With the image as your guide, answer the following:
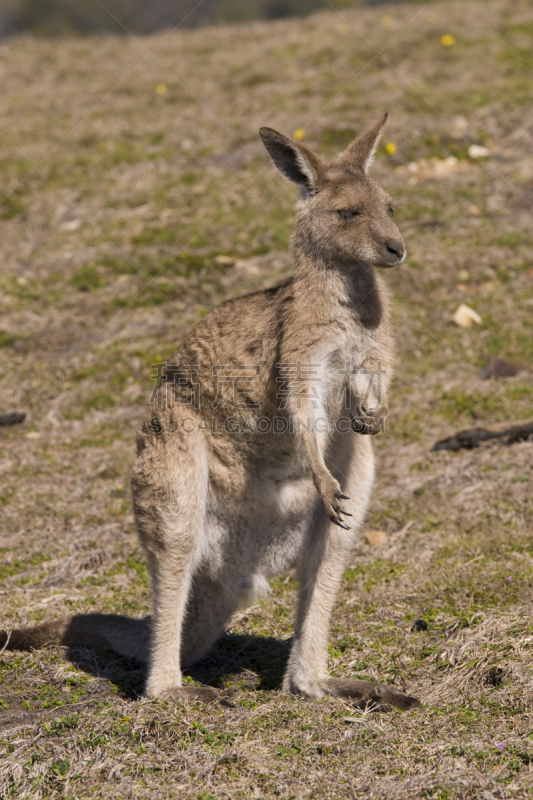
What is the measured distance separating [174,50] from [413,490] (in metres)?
11.0

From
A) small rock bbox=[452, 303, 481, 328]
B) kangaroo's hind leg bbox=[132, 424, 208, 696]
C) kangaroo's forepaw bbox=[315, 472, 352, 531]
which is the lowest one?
small rock bbox=[452, 303, 481, 328]

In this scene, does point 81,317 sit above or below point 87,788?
below

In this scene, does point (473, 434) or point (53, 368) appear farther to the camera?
point (53, 368)

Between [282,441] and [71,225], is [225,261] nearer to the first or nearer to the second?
[71,225]

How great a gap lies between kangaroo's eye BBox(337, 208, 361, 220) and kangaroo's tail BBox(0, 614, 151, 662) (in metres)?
2.29

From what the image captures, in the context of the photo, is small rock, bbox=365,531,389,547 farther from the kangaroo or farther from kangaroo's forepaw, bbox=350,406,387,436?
kangaroo's forepaw, bbox=350,406,387,436

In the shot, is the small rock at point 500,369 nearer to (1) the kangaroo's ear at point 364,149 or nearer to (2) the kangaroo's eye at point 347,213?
(1) the kangaroo's ear at point 364,149

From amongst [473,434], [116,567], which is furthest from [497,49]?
[116,567]

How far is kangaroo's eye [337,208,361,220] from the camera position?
377 cm

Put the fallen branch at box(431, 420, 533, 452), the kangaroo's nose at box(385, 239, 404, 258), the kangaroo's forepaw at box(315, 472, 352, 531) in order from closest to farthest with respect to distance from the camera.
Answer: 1. the kangaroo's forepaw at box(315, 472, 352, 531)
2. the kangaroo's nose at box(385, 239, 404, 258)
3. the fallen branch at box(431, 420, 533, 452)

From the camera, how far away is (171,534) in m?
3.75

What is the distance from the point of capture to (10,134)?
37.4 ft

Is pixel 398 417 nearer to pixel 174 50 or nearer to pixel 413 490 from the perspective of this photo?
pixel 413 490

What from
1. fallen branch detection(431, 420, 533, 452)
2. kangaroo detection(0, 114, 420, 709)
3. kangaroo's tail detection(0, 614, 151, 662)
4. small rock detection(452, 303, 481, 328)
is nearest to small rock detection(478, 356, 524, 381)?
small rock detection(452, 303, 481, 328)
